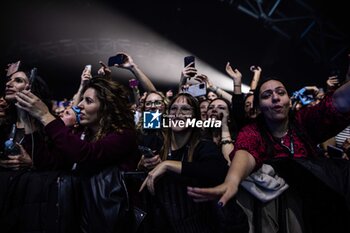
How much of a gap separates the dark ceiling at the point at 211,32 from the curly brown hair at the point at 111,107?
427 centimetres

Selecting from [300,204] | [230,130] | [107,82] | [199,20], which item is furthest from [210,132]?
[199,20]

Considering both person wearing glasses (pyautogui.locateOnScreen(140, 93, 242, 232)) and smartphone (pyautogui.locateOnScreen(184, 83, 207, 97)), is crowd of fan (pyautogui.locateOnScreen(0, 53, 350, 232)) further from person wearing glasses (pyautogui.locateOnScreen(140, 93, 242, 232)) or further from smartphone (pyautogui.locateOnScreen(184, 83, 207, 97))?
smartphone (pyautogui.locateOnScreen(184, 83, 207, 97))

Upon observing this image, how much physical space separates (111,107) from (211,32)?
190 inches

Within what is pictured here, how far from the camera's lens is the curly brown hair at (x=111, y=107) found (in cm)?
174

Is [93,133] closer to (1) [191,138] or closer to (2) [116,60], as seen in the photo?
(1) [191,138]

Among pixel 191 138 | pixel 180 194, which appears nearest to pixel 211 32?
pixel 191 138

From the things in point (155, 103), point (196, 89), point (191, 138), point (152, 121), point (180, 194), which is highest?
point (196, 89)

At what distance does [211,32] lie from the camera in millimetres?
6012

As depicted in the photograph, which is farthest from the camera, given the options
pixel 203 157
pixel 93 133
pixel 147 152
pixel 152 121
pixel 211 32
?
pixel 211 32

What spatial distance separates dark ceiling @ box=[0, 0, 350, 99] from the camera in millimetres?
5297

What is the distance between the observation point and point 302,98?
3.33m

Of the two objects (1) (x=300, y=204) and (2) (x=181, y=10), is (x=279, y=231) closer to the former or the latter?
(1) (x=300, y=204)

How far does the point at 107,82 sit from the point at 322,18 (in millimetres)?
5159

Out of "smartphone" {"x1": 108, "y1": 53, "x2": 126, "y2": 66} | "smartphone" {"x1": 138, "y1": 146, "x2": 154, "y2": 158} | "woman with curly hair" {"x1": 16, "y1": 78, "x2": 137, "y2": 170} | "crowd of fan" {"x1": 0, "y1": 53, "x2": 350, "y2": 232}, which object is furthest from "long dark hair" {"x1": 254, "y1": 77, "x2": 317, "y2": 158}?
"smartphone" {"x1": 108, "y1": 53, "x2": 126, "y2": 66}
